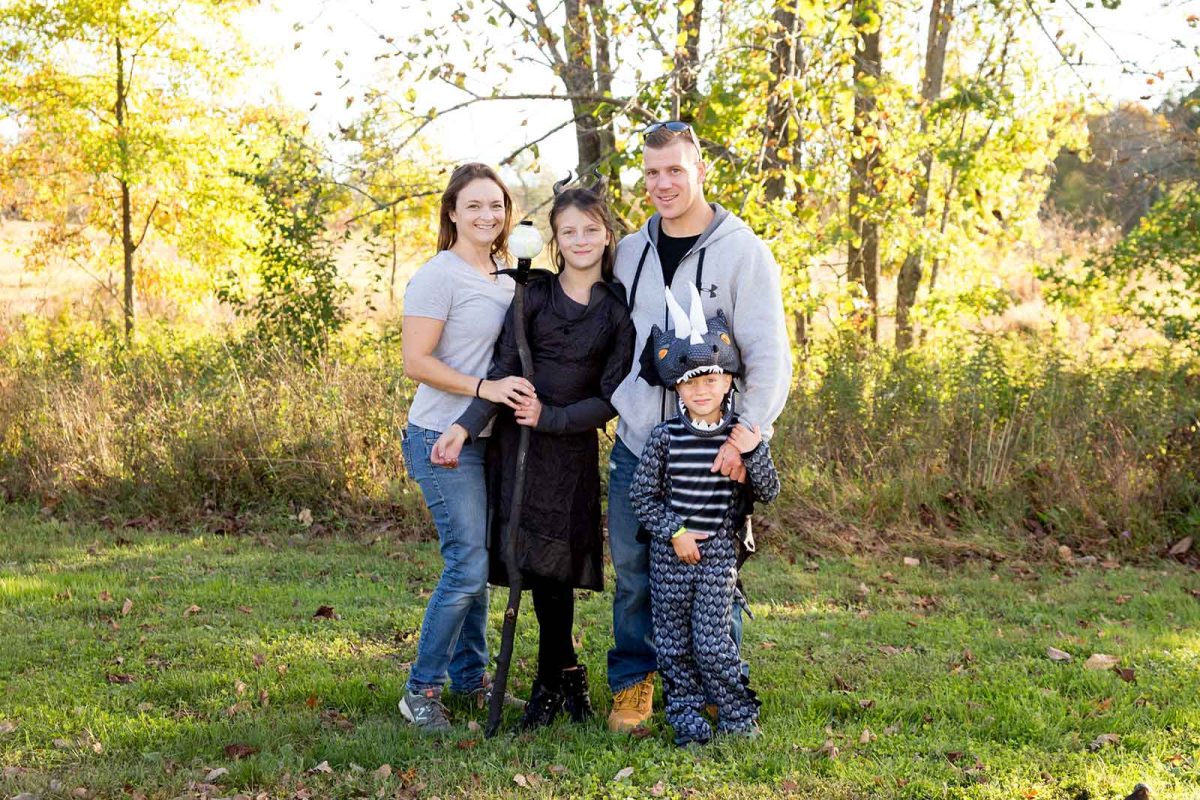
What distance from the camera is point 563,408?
4.24 m

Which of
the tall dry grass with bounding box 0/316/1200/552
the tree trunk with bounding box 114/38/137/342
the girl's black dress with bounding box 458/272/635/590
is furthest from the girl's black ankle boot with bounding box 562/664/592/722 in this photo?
the tree trunk with bounding box 114/38/137/342

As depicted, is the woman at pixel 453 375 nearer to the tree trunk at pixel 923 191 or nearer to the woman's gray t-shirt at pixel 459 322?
the woman's gray t-shirt at pixel 459 322

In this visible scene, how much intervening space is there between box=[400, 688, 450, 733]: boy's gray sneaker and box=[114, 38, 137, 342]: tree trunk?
902 centimetres

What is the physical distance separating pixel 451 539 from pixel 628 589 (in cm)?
70

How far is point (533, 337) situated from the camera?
4297 millimetres

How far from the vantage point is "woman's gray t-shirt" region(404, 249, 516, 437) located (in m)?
4.31

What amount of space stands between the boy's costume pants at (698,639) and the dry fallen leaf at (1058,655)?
183cm

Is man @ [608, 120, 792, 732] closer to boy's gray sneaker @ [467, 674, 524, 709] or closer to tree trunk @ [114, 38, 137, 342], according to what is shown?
boy's gray sneaker @ [467, 674, 524, 709]

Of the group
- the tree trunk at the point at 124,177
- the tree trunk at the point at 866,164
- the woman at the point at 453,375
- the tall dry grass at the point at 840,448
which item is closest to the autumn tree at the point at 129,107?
the tree trunk at the point at 124,177

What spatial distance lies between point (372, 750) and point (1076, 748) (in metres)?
2.57

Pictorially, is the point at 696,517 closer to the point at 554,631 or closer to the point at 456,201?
the point at 554,631

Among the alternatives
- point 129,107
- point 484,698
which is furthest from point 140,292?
point 484,698

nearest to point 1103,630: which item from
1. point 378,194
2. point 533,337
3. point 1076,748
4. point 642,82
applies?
point 1076,748

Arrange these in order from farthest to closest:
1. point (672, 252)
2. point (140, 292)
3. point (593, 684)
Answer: point (140, 292), point (593, 684), point (672, 252)
